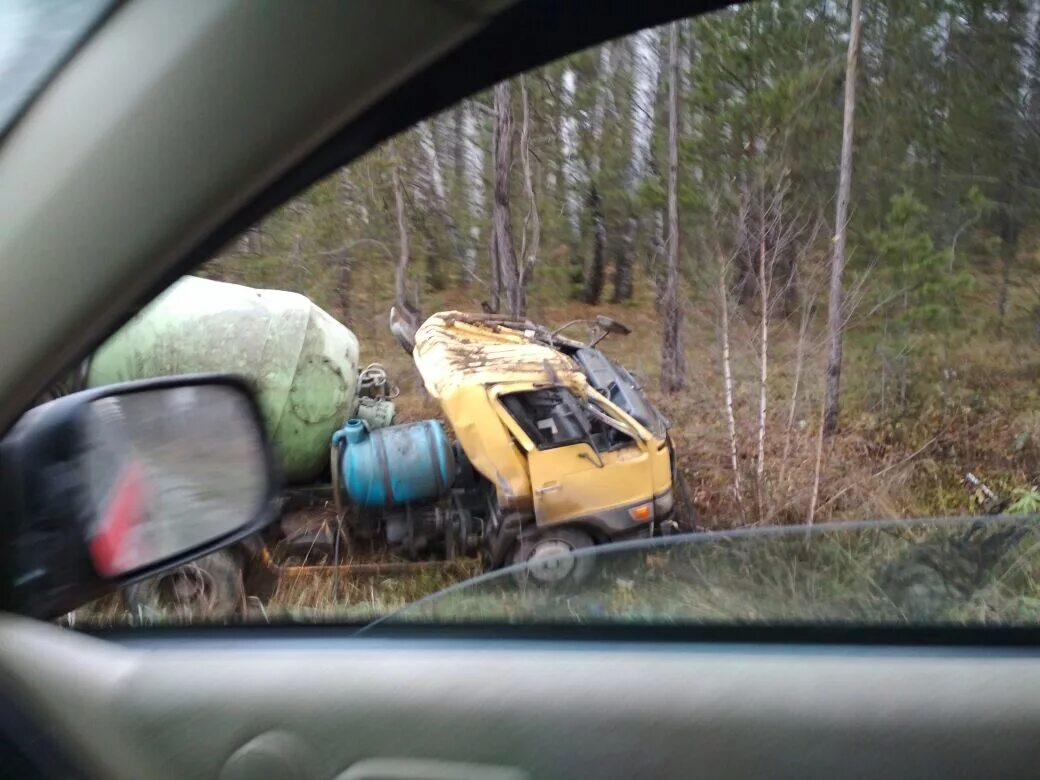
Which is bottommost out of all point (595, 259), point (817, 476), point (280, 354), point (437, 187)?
point (817, 476)

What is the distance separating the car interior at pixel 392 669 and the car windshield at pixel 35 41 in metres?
0.01

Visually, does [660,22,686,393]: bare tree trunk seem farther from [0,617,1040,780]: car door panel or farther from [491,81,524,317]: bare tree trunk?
[0,617,1040,780]: car door panel

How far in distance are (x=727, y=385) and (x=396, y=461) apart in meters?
1.90

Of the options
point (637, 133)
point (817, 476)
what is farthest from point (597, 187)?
point (817, 476)

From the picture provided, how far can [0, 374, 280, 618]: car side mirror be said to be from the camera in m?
1.09

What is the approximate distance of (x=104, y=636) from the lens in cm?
138

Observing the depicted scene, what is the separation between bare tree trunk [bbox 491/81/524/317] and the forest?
13 millimetres

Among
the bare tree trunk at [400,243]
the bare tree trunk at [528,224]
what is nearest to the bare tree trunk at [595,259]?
the bare tree trunk at [528,224]

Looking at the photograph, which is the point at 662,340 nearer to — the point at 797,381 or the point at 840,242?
the point at 797,381

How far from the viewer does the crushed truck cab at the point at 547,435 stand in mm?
4352

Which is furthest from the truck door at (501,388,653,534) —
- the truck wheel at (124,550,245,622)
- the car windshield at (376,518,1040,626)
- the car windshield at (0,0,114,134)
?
the car windshield at (0,0,114,134)

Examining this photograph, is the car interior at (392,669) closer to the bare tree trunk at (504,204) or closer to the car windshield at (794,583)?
the car windshield at (794,583)

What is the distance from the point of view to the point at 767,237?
4266 millimetres

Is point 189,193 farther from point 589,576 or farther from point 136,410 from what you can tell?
point 589,576
